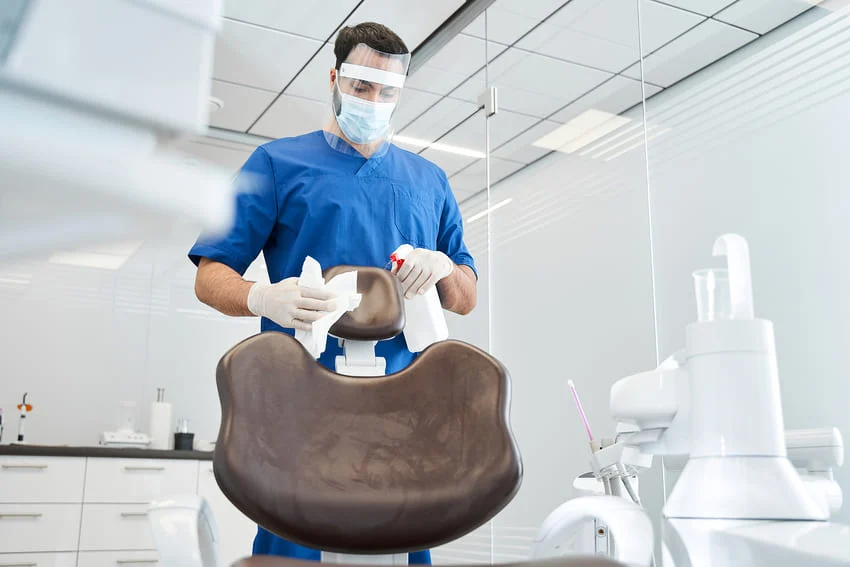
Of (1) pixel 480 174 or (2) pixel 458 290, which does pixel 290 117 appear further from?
(2) pixel 458 290

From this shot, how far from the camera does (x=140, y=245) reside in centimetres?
40

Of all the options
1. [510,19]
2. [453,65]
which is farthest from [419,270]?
[453,65]

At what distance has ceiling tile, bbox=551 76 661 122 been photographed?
9.15 ft

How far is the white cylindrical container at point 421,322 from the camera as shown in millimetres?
1638

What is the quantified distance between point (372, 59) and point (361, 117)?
Result: 0.13m

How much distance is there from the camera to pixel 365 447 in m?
A: 1.18

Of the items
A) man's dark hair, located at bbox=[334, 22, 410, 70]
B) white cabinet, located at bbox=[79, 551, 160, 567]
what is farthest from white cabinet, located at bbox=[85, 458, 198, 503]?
man's dark hair, located at bbox=[334, 22, 410, 70]

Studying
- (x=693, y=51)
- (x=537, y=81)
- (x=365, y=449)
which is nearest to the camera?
(x=365, y=449)

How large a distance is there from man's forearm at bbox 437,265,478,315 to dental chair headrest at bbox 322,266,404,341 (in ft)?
1.20

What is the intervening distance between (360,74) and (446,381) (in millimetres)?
810

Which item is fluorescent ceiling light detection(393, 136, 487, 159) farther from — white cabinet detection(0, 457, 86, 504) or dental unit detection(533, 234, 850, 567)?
dental unit detection(533, 234, 850, 567)

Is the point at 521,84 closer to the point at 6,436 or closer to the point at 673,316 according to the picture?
the point at 673,316

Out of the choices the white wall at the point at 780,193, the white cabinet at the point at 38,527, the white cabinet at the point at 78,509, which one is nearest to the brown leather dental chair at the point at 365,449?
the white wall at the point at 780,193

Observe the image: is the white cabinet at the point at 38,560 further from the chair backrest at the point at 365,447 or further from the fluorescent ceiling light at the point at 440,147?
the chair backrest at the point at 365,447
